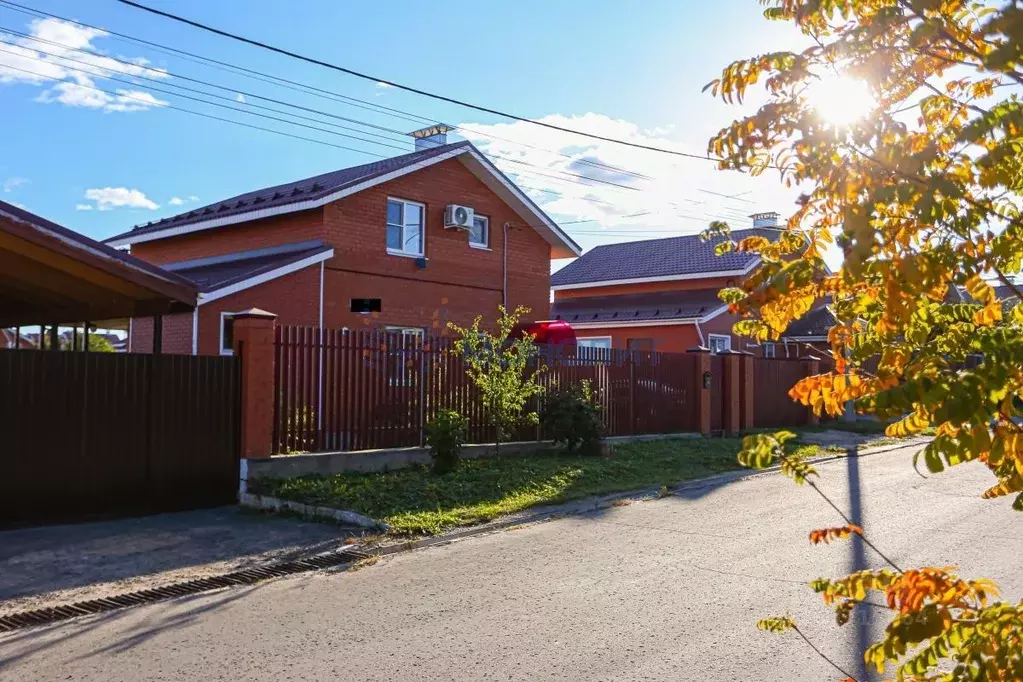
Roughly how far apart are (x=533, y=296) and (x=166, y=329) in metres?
9.64

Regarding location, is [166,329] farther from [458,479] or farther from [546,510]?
[546,510]

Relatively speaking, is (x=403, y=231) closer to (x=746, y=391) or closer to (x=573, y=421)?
(x=573, y=421)

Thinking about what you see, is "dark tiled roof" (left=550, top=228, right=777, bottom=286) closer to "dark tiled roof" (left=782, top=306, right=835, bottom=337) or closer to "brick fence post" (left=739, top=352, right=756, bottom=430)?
"dark tiled roof" (left=782, top=306, right=835, bottom=337)

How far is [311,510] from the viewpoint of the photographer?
999 cm

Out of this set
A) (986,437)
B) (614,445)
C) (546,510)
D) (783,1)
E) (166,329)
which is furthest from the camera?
(166,329)

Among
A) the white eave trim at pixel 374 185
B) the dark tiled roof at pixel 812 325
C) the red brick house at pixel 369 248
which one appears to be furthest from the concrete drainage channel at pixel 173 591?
the dark tiled roof at pixel 812 325

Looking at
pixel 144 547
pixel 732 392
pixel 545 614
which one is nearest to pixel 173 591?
pixel 144 547

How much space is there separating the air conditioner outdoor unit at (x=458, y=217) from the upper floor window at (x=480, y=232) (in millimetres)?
734

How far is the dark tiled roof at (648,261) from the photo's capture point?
32344mm

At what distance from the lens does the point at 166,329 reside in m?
17.7

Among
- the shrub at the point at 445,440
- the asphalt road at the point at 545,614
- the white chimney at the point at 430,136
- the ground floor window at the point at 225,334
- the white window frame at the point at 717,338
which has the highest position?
the white chimney at the point at 430,136

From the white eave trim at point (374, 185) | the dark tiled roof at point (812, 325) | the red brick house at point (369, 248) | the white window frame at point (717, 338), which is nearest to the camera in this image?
the red brick house at point (369, 248)

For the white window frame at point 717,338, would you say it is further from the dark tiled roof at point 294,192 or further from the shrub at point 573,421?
the shrub at point 573,421

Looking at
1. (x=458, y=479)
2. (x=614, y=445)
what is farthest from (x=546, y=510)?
(x=614, y=445)
